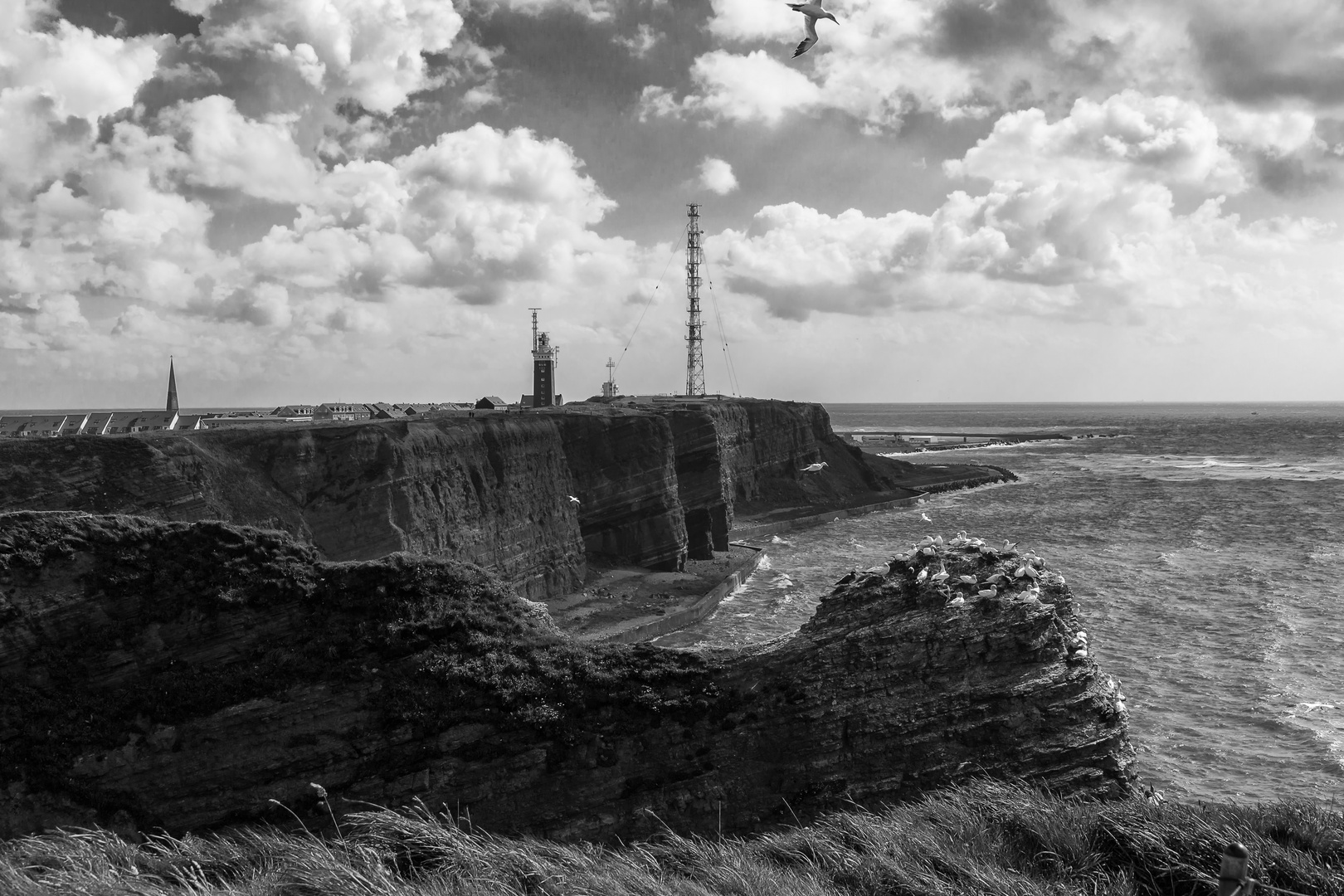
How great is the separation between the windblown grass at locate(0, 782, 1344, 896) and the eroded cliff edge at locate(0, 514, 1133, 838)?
528cm

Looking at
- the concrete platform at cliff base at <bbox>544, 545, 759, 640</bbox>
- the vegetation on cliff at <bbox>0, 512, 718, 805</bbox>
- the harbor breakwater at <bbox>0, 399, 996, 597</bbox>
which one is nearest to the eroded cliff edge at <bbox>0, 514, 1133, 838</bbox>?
the vegetation on cliff at <bbox>0, 512, 718, 805</bbox>

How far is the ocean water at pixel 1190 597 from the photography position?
2369cm

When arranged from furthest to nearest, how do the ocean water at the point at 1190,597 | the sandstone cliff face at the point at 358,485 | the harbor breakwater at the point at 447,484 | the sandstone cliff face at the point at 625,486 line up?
the sandstone cliff face at the point at 625,486, the harbor breakwater at the point at 447,484, the sandstone cliff face at the point at 358,485, the ocean water at the point at 1190,597

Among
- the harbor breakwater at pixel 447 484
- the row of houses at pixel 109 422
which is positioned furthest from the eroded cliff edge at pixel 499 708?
the row of houses at pixel 109 422

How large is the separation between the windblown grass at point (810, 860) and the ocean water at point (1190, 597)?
5965 mm

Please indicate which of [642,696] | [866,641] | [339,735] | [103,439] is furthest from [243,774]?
[103,439]

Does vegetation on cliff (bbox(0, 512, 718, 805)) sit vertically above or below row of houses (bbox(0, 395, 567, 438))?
below

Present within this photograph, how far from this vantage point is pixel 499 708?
1711cm

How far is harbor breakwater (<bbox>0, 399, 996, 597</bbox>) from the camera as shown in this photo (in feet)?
95.0

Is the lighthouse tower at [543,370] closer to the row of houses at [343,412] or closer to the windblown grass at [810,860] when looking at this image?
the row of houses at [343,412]

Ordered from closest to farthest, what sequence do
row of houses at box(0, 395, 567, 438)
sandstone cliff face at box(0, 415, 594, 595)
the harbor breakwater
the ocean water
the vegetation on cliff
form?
the vegetation on cliff → the ocean water → sandstone cliff face at box(0, 415, 594, 595) → the harbor breakwater → row of houses at box(0, 395, 567, 438)

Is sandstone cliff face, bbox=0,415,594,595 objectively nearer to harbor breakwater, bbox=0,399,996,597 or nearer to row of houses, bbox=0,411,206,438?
harbor breakwater, bbox=0,399,996,597

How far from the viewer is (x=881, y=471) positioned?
310ft

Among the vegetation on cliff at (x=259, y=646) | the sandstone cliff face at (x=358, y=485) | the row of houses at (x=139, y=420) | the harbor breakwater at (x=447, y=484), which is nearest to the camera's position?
the vegetation on cliff at (x=259, y=646)
